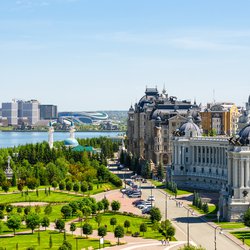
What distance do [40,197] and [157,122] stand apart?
130ft

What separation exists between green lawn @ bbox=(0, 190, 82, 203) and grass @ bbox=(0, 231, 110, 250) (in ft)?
77.4

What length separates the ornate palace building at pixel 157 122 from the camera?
12275 centimetres

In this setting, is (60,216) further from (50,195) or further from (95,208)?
(50,195)

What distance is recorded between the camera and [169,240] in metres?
59.8

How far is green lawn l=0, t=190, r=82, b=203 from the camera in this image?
87.8m

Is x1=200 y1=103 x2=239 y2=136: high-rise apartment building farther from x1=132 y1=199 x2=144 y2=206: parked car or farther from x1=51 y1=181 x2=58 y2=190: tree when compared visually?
x1=132 y1=199 x2=144 y2=206: parked car

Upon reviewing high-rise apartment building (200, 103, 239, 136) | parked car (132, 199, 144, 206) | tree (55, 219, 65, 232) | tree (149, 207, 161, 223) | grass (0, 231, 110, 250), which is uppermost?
high-rise apartment building (200, 103, 239, 136)

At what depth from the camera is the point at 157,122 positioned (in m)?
125

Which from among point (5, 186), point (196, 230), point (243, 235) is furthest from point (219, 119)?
point (243, 235)

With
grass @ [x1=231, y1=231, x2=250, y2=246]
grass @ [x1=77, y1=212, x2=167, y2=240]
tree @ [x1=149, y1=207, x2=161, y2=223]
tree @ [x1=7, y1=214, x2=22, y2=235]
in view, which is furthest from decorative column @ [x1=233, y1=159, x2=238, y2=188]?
tree @ [x1=7, y1=214, x2=22, y2=235]

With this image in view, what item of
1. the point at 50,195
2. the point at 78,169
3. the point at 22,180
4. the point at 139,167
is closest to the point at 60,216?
the point at 50,195

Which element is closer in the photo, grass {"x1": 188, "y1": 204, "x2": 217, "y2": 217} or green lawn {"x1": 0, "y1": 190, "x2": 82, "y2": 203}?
grass {"x1": 188, "y1": 204, "x2": 217, "y2": 217}

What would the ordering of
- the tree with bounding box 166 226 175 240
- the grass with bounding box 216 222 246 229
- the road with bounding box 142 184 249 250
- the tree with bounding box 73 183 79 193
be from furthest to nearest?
1. the tree with bounding box 73 183 79 193
2. the grass with bounding box 216 222 246 229
3. the tree with bounding box 166 226 175 240
4. the road with bounding box 142 184 249 250

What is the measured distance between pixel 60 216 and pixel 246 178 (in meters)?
21.3
